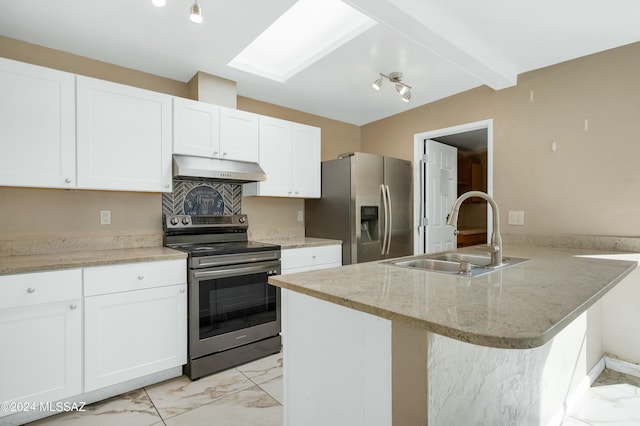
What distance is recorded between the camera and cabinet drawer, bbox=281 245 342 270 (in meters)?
2.86

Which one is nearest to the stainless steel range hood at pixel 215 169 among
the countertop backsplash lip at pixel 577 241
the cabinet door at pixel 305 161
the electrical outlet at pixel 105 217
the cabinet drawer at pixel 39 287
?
the cabinet door at pixel 305 161

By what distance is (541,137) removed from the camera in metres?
2.70

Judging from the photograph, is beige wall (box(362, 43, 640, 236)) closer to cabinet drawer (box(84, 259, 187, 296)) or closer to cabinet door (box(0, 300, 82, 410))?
cabinet drawer (box(84, 259, 187, 296))

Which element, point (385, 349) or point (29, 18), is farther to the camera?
point (29, 18)

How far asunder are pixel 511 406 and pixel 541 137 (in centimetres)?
227

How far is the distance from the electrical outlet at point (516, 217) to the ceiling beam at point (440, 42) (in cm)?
112

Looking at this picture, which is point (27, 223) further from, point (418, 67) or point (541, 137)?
point (541, 137)

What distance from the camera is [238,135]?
2.87m

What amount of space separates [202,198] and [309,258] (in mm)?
1139

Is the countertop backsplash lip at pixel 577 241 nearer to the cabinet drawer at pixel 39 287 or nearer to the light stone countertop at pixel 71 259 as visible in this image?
the light stone countertop at pixel 71 259

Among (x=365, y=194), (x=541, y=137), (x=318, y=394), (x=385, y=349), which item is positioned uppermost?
(x=541, y=137)

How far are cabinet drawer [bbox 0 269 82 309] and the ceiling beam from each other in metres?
2.20

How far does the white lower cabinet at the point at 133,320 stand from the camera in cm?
195

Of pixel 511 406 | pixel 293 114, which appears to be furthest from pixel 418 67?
pixel 511 406
